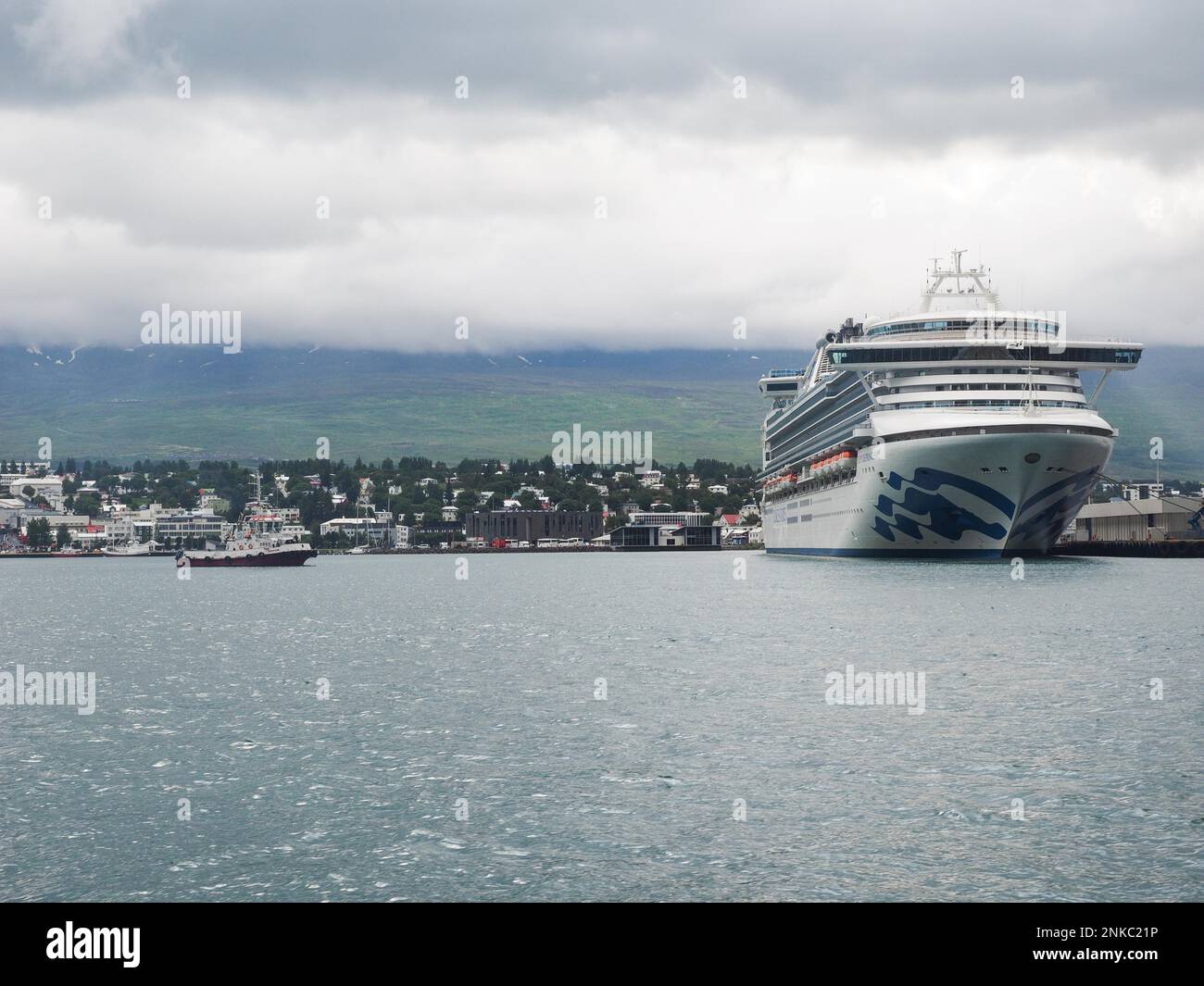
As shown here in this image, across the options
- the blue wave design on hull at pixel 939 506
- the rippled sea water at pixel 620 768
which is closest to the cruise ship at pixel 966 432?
the blue wave design on hull at pixel 939 506

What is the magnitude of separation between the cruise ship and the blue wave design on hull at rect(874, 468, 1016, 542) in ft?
0.33

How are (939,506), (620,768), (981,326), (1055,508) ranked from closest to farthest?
1. (620,768)
2. (939,506)
3. (1055,508)
4. (981,326)

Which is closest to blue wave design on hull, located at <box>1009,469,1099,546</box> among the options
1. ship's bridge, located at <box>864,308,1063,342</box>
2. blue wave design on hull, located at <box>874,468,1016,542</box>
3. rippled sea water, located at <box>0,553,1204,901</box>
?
blue wave design on hull, located at <box>874,468,1016,542</box>

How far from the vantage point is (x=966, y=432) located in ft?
303

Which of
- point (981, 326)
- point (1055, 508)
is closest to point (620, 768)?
point (1055, 508)

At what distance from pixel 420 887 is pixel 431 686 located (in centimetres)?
2219

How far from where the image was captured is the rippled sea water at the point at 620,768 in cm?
2077

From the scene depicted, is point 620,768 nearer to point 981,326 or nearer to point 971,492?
point 971,492

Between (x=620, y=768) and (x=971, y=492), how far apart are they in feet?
239

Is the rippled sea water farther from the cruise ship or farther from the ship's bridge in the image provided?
the ship's bridge

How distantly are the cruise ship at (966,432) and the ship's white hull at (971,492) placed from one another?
0.38 ft

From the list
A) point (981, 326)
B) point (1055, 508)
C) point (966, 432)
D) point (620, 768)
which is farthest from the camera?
point (981, 326)

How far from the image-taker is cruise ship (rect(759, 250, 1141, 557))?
93062mm
